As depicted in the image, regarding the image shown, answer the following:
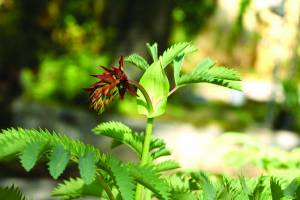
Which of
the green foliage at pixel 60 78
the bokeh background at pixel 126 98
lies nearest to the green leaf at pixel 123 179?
the bokeh background at pixel 126 98

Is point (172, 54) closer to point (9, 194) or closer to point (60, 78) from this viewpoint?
point (9, 194)

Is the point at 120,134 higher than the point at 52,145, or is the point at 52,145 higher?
the point at 120,134

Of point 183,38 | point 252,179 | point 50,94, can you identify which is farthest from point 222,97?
point 252,179

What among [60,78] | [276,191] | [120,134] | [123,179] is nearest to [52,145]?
[123,179]

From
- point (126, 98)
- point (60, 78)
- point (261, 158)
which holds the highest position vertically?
point (60, 78)

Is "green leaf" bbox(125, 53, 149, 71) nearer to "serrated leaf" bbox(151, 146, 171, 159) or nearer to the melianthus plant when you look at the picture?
the melianthus plant
